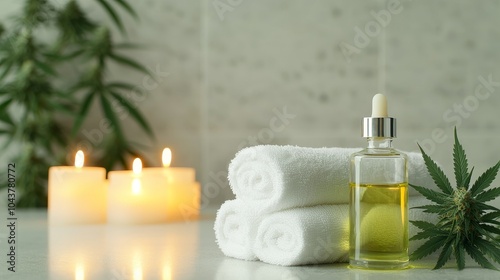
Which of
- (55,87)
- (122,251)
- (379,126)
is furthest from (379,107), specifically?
(55,87)

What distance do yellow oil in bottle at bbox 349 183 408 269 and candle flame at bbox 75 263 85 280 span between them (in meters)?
0.34

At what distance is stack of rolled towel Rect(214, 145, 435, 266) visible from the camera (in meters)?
0.87

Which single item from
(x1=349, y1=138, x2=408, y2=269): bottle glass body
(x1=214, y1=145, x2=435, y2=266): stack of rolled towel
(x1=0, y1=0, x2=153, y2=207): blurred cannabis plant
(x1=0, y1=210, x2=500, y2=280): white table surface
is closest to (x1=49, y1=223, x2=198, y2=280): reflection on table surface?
(x1=0, y1=210, x2=500, y2=280): white table surface

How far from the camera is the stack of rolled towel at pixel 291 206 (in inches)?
34.2

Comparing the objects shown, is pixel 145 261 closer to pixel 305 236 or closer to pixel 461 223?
pixel 305 236

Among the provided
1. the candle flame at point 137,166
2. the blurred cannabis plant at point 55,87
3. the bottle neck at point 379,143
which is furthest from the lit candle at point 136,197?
the bottle neck at point 379,143

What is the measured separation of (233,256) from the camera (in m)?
0.97

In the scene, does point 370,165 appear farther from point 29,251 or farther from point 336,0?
point 336,0

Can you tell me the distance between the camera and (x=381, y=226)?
2.81 feet

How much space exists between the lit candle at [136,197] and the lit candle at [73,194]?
45 mm

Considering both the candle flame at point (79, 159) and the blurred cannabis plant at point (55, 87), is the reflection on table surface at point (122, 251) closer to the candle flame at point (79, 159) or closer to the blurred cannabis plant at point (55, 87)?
the candle flame at point (79, 159)

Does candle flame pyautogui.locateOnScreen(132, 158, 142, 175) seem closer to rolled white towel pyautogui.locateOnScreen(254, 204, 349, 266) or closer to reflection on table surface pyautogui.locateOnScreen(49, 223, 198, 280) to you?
reflection on table surface pyautogui.locateOnScreen(49, 223, 198, 280)

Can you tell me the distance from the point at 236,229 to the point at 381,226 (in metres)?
0.21

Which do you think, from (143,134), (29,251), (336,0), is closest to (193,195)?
(143,134)
